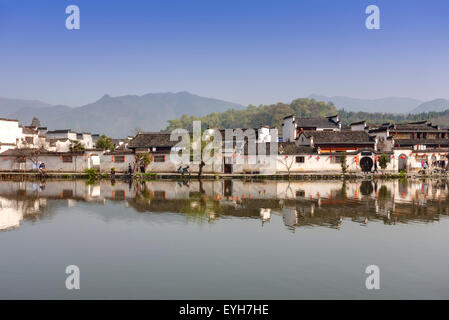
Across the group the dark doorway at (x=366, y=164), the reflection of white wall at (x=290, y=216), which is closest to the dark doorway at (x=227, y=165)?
the dark doorway at (x=366, y=164)

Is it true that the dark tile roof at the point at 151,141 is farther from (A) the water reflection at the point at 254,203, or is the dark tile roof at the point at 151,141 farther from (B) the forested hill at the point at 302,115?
(B) the forested hill at the point at 302,115

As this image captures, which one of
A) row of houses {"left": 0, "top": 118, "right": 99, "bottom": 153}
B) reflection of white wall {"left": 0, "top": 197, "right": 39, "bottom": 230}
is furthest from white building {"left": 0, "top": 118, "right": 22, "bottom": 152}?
reflection of white wall {"left": 0, "top": 197, "right": 39, "bottom": 230}

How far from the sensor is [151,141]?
42.3 meters

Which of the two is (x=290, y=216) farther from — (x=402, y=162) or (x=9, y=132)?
(x=9, y=132)

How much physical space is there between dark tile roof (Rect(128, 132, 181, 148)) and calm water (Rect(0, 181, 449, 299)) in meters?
18.7

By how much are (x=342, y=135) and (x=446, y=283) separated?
3474 centimetres

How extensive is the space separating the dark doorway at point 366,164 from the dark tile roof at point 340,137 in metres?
2.43

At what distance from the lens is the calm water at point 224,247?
948 centimetres

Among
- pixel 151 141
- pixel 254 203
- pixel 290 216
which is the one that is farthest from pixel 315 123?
pixel 290 216

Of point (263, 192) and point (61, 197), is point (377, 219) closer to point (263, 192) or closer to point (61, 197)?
point (263, 192)

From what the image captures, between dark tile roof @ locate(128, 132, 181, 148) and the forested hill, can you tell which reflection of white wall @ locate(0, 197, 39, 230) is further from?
the forested hill

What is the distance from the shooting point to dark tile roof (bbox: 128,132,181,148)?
41.4 metres

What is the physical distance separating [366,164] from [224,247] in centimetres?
3243
